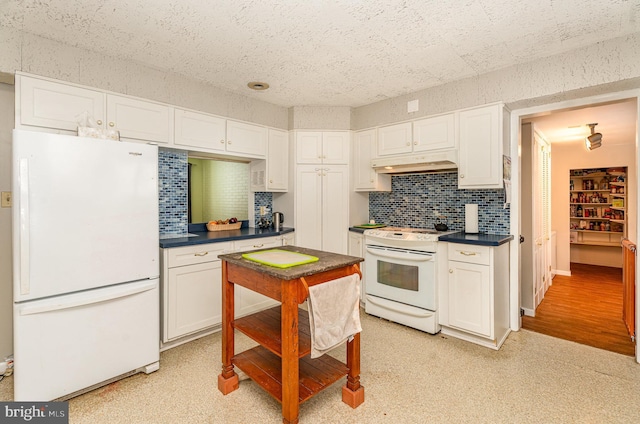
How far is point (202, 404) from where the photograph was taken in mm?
1943

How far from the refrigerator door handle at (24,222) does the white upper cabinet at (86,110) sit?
0.60 m

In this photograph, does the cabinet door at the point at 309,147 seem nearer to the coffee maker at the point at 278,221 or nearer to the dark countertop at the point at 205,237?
the coffee maker at the point at 278,221

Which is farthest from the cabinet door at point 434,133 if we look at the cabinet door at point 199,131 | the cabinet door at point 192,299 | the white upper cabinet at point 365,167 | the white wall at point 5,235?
the white wall at point 5,235

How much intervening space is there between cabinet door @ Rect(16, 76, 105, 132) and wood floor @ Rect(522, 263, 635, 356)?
172 inches

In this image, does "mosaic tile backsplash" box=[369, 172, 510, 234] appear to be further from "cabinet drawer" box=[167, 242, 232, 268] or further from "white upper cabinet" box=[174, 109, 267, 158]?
"cabinet drawer" box=[167, 242, 232, 268]

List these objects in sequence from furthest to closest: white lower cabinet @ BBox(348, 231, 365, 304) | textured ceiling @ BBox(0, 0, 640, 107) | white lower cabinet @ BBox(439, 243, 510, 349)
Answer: white lower cabinet @ BBox(348, 231, 365, 304), white lower cabinet @ BBox(439, 243, 510, 349), textured ceiling @ BBox(0, 0, 640, 107)

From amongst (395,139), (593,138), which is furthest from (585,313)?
(395,139)

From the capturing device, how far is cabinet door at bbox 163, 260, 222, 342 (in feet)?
8.71

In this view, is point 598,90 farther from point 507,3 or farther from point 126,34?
point 126,34

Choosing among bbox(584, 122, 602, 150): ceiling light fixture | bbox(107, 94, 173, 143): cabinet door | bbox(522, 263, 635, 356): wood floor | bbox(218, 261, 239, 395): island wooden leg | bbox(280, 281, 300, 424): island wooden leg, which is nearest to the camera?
bbox(280, 281, 300, 424): island wooden leg

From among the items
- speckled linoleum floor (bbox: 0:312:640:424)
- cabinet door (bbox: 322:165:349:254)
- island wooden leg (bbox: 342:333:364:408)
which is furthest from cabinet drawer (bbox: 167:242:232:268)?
island wooden leg (bbox: 342:333:364:408)

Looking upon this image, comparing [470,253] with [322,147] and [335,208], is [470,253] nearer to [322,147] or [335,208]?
[335,208]

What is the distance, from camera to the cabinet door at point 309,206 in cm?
379

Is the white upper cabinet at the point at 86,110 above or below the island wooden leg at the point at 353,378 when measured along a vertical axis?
above
